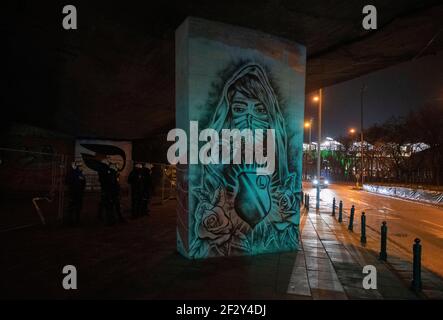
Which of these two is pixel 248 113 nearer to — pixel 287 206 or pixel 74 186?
pixel 287 206

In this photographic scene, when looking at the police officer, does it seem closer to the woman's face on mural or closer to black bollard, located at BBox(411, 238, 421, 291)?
the woman's face on mural

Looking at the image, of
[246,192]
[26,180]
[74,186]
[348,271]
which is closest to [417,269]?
[348,271]

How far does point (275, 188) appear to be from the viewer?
8742 mm

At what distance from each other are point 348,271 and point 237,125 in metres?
4.03

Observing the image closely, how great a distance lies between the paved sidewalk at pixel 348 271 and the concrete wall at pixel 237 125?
3.74ft

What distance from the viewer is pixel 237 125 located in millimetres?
8211

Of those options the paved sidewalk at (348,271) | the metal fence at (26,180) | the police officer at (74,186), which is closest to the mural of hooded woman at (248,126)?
the paved sidewalk at (348,271)

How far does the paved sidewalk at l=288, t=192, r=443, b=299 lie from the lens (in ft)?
20.0

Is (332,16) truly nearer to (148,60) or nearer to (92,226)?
(148,60)

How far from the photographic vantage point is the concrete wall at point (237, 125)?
7.74m

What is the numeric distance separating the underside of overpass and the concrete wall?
569 mm

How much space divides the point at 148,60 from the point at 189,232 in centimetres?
607

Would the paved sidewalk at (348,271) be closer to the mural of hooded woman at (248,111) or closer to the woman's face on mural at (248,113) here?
the mural of hooded woman at (248,111)
